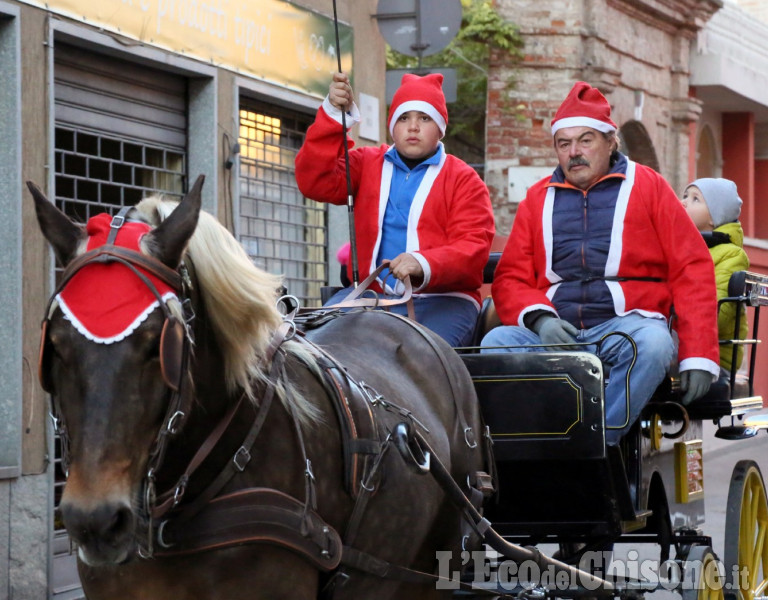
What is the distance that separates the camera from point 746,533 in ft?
18.2

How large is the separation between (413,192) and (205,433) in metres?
2.22

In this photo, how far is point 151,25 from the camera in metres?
7.85

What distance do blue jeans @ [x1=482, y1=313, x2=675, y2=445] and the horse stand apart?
1.24 meters

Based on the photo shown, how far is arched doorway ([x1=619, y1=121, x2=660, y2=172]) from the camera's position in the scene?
16844 millimetres

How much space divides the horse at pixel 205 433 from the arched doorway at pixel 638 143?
13730 mm

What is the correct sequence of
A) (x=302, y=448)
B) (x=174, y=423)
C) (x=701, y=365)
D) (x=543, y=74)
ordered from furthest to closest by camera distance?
(x=543, y=74)
(x=701, y=365)
(x=302, y=448)
(x=174, y=423)

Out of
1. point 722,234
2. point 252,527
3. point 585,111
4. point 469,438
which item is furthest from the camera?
point 722,234

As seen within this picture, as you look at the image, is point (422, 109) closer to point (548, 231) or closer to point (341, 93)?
point (341, 93)

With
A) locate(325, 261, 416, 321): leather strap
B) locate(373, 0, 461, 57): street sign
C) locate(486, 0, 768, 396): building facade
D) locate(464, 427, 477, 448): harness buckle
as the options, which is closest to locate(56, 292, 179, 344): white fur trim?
locate(325, 261, 416, 321): leather strap

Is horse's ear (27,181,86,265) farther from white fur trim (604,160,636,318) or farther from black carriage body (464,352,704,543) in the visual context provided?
white fur trim (604,160,636,318)

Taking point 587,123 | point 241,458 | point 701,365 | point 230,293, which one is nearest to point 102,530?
point 241,458

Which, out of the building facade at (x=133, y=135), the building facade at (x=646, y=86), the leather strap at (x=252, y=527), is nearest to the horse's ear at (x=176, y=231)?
the leather strap at (x=252, y=527)

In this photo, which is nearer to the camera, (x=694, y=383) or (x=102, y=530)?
(x=102, y=530)

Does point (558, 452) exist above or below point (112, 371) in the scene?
below
